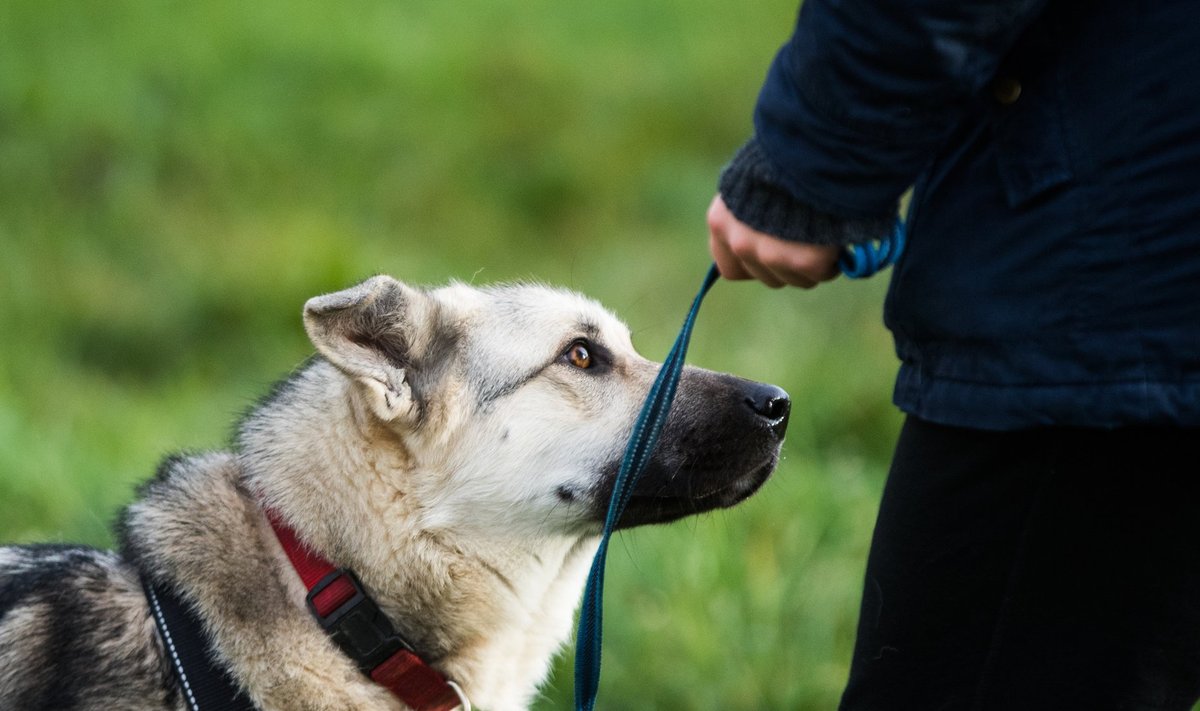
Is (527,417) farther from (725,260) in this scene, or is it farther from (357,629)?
(725,260)

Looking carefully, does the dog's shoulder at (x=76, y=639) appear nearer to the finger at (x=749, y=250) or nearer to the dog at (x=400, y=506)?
the dog at (x=400, y=506)

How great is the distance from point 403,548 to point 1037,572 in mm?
1279

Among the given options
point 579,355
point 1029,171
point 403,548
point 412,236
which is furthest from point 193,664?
point 412,236

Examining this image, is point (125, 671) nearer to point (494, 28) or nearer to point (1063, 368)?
point (1063, 368)

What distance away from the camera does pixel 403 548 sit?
2.54 metres

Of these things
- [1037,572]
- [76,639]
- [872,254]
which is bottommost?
[1037,572]

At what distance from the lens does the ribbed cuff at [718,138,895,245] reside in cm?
179

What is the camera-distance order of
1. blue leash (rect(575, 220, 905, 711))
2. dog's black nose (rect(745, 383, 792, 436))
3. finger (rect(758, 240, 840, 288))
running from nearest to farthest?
finger (rect(758, 240, 840, 288)), blue leash (rect(575, 220, 905, 711)), dog's black nose (rect(745, 383, 792, 436))

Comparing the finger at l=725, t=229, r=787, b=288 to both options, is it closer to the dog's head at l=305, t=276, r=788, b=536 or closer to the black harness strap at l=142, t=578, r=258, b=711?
the dog's head at l=305, t=276, r=788, b=536

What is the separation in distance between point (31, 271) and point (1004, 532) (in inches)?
258

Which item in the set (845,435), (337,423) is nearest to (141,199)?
(845,435)

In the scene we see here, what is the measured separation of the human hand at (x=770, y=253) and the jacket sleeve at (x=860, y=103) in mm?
30

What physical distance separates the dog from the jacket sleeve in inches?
41.7

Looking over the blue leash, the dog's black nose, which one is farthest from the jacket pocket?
the dog's black nose
